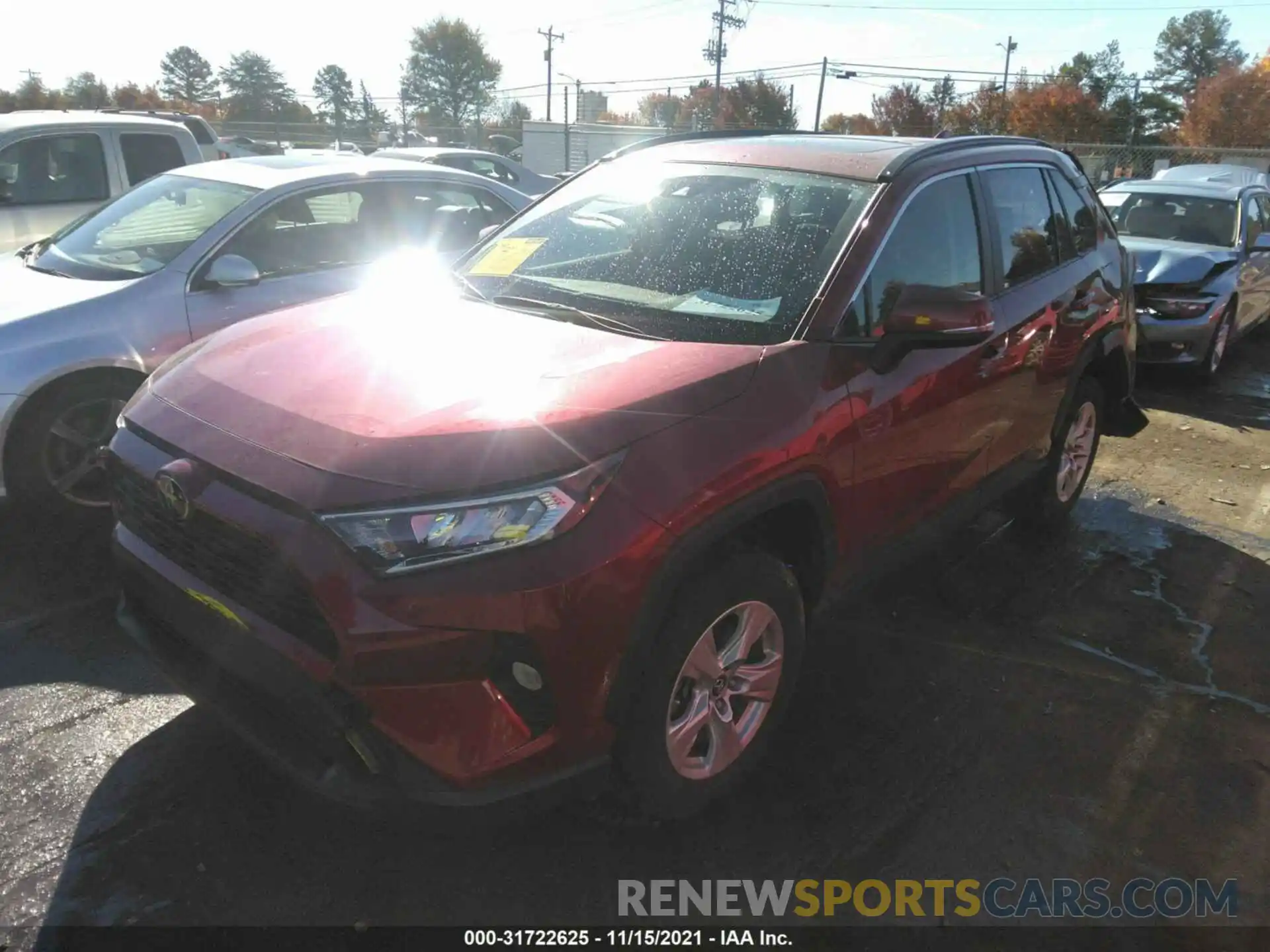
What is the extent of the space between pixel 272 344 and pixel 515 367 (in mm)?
819

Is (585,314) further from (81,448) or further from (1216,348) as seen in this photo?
(1216,348)

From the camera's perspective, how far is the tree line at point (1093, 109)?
1812 inches

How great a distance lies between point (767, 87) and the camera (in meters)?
58.9

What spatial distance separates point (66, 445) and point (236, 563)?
8.54ft

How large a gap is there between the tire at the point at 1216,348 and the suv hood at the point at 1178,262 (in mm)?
437

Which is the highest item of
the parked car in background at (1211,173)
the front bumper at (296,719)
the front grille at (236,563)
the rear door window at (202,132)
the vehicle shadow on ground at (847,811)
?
the rear door window at (202,132)

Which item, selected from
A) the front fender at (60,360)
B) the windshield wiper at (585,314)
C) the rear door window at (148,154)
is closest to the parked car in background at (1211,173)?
the rear door window at (148,154)

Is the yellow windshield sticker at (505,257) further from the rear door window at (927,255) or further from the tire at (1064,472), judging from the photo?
the tire at (1064,472)

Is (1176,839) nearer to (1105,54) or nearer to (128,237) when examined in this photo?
(128,237)

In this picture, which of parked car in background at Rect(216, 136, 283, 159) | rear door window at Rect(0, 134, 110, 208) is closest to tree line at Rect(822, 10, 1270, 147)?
parked car in background at Rect(216, 136, 283, 159)

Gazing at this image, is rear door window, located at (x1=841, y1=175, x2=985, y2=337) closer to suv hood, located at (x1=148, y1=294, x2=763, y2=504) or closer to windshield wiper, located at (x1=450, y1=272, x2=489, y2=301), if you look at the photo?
suv hood, located at (x1=148, y1=294, x2=763, y2=504)

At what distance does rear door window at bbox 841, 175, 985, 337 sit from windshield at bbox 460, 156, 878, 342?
0.53 feet

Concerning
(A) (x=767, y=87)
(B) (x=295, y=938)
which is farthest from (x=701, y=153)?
(A) (x=767, y=87)

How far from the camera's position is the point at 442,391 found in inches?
93.6
